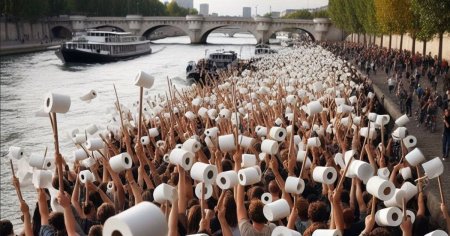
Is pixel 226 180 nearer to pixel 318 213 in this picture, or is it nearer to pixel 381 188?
pixel 318 213

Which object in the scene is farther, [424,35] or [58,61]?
[58,61]

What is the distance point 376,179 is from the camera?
13.6ft

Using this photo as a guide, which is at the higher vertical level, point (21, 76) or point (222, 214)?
point (222, 214)

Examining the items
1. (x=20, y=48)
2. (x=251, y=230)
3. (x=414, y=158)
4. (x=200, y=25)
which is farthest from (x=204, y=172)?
(x=200, y=25)

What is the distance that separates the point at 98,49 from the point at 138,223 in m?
55.2

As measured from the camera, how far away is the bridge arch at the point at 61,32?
90.6m

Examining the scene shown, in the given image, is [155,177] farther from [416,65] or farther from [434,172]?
[416,65]

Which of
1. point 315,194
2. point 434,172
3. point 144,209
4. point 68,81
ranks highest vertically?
point 144,209

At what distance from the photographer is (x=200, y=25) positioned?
90.1m

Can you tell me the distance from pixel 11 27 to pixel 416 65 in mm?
54711

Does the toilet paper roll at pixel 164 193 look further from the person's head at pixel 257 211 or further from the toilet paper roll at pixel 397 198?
the toilet paper roll at pixel 397 198

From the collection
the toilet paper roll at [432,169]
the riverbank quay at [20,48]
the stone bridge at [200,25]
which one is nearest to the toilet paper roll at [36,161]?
the toilet paper roll at [432,169]

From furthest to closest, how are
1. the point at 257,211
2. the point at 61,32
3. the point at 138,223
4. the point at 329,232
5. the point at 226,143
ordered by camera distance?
the point at 61,32 → the point at 226,143 → the point at 257,211 → the point at 329,232 → the point at 138,223

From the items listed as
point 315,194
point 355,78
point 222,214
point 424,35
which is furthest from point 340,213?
point 424,35
